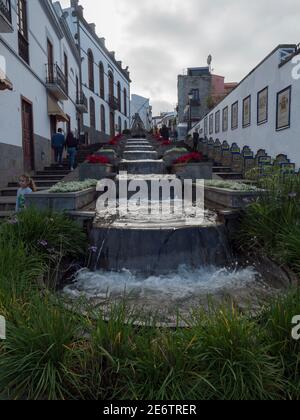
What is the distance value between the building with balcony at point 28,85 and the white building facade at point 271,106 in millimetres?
8108

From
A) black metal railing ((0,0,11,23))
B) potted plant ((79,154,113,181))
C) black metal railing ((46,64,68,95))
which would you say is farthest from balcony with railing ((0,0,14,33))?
black metal railing ((46,64,68,95))

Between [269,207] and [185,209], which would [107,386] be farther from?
[185,209]

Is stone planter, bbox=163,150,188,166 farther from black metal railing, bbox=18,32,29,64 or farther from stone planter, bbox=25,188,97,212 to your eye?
stone planter, bbox=25,188,97,212

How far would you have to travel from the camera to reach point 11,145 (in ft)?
35.6

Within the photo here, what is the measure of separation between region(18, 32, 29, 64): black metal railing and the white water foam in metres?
10.1

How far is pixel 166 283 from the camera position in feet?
16.4

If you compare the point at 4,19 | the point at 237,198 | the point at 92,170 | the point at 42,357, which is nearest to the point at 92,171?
the point at 92,170

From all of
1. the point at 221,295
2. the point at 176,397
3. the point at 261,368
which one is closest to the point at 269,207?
the point at 221,295

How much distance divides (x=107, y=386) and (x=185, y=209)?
5.45m

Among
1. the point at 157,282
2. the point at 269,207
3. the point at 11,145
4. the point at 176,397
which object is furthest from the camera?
the point at 11,145

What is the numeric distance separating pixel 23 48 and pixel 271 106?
9044 millimetres

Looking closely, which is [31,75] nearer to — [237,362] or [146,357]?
[146,357]

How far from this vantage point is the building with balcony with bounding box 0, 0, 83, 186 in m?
10.4

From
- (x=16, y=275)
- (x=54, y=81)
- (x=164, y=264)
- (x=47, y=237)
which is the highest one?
(x=54, y=81)
